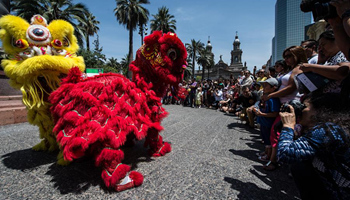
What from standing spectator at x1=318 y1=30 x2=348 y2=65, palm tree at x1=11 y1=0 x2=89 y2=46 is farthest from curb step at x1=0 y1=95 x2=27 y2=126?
palm tree at x1=11 y1=0 x2=89 y2=46

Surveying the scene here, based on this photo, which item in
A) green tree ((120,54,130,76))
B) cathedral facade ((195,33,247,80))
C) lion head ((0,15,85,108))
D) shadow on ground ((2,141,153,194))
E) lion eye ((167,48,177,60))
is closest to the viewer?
shadow on ground ((2,141,153,194))

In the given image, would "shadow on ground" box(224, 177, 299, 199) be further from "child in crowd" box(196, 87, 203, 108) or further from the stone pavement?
"child in crowd" box(196, 87, 203, 108)

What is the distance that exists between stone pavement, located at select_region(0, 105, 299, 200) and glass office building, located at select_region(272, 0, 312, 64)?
188 feet

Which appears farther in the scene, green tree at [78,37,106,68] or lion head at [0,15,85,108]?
green tree at [78,37,106,68]

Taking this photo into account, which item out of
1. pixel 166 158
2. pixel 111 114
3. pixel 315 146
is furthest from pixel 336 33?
pixel 166 158

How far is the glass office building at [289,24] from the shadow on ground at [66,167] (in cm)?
5804

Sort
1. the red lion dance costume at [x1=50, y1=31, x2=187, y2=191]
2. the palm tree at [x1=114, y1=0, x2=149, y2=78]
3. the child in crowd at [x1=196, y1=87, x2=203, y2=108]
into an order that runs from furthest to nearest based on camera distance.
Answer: the palm tree at [x1=114, y1=0, x2=149, y2=78]
the child in crowd at [x1=196, y1=87, x2=203, y2=108]
the red lion dance costume at [x1=50, y1=31, x2=187, y2=191]

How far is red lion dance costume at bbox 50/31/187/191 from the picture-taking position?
5.05ft

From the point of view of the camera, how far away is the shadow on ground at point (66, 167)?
1774 mm

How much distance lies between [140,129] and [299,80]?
1.83 meters

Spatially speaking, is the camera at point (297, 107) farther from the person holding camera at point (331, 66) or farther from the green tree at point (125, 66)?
the green tree at point (125, 66)

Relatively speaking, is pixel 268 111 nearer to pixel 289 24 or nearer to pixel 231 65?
pixel 289 24

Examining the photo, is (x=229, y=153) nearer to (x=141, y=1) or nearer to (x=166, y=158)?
(x=166, y=158)

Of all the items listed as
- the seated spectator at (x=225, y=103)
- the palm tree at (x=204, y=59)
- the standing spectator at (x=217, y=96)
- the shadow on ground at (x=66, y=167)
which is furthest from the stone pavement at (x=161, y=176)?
the palm tree at (x=204, y=59)
